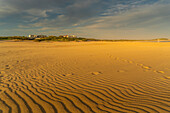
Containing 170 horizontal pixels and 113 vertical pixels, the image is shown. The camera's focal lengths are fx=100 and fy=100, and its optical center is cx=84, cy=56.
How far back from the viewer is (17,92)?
3346 millimetres

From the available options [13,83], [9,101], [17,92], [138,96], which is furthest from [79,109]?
[13,83]

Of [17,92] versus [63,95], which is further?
[17,92]

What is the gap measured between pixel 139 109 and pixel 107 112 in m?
0.80

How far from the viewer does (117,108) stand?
8.16ft

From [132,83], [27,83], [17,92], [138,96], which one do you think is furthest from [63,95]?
[132,83]

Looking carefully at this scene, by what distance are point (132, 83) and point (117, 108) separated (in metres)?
1.72

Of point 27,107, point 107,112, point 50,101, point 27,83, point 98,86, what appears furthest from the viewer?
point 27,83

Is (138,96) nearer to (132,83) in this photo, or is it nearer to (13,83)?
(132,83)

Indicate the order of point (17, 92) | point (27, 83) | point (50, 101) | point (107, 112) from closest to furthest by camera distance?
point (107, 112)
point (50, 101)
point (17, 92)
point (27, 83)

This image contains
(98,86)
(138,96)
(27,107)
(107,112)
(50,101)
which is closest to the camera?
(107,112)

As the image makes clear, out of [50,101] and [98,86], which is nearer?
[50,101]

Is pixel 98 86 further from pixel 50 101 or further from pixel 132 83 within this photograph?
pixel 50 101

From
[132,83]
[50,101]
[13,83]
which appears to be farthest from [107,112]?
[13,83]

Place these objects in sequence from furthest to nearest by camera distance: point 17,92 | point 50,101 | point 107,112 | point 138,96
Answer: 1. point 17,92
2. point 138,96
3. point 50,101
4. point 107,112
